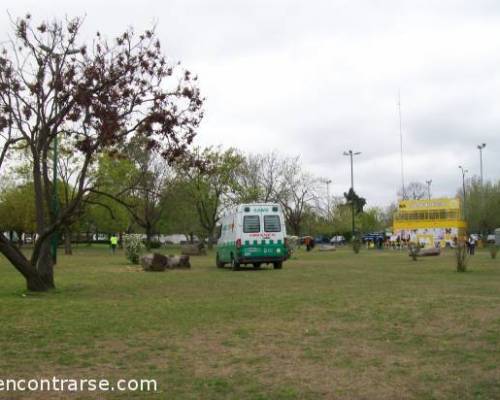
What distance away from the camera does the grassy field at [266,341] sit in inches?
256

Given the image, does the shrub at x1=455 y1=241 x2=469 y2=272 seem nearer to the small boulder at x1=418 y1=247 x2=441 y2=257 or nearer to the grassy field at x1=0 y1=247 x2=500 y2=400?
the grassy field at x1=0 y1=247 x2=500 y2=400

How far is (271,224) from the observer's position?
2670cm

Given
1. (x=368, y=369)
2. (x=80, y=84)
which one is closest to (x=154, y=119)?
(x=80, y=84)

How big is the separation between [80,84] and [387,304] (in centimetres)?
889

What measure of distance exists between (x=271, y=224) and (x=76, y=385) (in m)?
20.4

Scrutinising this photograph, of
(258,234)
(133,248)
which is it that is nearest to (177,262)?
(258,234)

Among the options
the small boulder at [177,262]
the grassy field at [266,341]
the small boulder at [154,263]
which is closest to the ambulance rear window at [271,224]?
the small boulder at [177,262]

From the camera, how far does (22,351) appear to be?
8.11m

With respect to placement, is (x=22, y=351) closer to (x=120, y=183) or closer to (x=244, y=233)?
(x=244, y=233)

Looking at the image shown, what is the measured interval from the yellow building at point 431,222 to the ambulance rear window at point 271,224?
130ft

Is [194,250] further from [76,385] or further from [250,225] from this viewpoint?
[76,385]

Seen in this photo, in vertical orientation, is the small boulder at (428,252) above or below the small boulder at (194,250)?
below

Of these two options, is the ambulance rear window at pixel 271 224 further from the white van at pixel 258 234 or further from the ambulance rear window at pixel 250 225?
the ambulance rear window at pixel 250 225

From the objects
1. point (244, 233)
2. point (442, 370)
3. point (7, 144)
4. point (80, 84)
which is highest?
point (80, 84)
